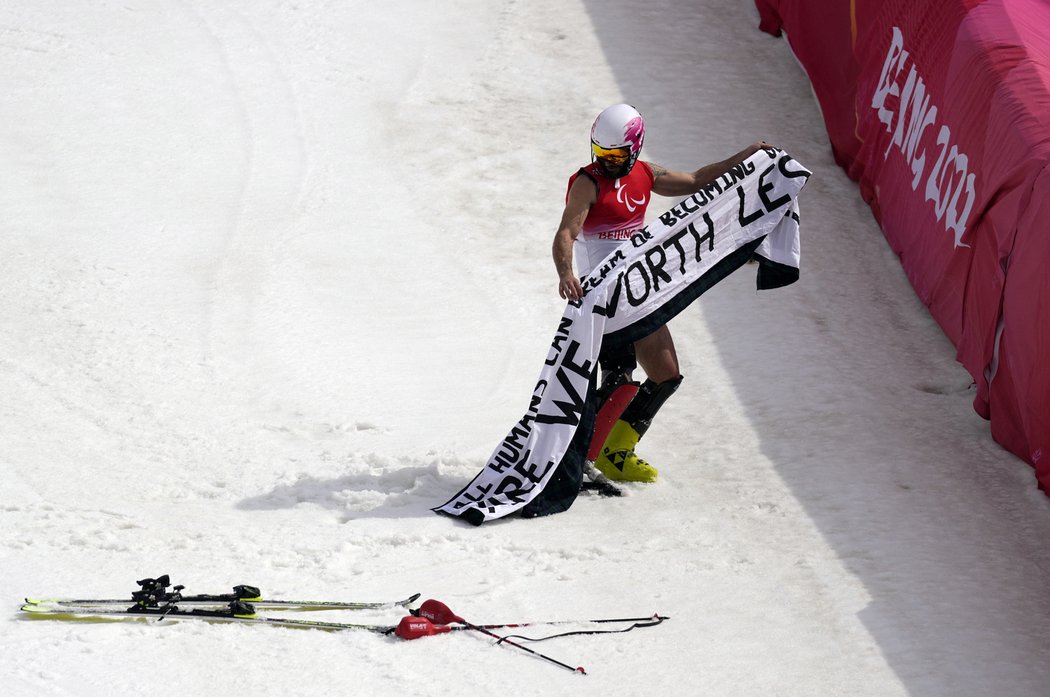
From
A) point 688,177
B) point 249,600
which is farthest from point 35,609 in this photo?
point 688,177

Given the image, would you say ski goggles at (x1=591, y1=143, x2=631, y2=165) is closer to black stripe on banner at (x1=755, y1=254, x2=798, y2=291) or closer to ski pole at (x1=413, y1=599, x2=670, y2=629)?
black stripe on banner at (x1=755, y1=254, x2=798, y2=291)

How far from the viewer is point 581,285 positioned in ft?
22.8

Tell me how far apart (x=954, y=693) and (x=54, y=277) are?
21.1ft

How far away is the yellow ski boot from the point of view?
24.2ft

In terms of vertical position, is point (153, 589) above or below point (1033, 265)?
below

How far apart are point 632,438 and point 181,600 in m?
2.73

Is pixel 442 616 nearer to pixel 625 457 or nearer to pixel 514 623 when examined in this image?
pixel 514 623

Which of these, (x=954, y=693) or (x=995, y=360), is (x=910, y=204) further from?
(x=954, y=693)

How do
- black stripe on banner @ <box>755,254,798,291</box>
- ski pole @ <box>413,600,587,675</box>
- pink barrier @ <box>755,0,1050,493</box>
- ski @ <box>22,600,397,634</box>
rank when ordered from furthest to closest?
pink barrier @ <box>755,0,1050,493</box>
black stripe on banner @ <box>755,254,798,291</box>
ski pole @ <box>413,600,587,675</box>
ski @ <box>22,600,397,634</box>

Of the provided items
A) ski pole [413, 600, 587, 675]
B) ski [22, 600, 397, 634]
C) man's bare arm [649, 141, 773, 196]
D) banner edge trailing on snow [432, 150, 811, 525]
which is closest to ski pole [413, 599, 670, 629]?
ski pole [413, 600, 587, 675]

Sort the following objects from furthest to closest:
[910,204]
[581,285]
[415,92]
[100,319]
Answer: [415,92] < [910,204] < [100,319] < [581,285]

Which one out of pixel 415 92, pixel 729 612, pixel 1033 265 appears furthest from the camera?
pixel 415 92

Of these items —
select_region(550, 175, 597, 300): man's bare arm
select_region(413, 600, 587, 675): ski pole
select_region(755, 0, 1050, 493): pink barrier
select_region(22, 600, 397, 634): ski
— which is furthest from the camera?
select_region(755, 0, 1050, 493): pink barrier

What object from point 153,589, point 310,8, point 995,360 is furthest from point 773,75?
point 153,589
